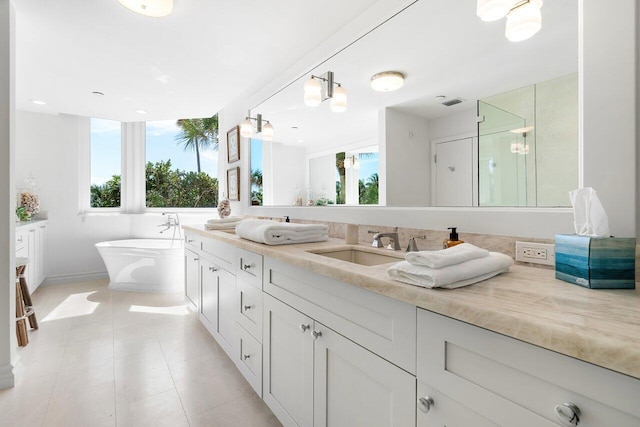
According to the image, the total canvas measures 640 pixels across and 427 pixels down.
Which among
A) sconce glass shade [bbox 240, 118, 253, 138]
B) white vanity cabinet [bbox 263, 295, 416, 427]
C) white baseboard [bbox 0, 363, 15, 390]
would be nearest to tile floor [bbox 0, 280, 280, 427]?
white baseboard [bbox 0, 363, 15, 390]

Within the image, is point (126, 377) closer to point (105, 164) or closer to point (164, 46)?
point (164, 46)

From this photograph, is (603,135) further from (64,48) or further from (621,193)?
(64,48)

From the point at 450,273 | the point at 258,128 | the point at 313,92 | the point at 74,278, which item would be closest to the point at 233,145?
the point at 258,128

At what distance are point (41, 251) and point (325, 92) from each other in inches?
173

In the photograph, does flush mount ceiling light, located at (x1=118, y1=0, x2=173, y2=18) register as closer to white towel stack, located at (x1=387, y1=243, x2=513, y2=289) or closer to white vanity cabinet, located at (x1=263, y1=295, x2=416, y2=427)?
white vanity cabinet, located at (x1=263, y1=295, x2=416, y2=427)

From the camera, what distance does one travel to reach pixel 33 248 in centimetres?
365

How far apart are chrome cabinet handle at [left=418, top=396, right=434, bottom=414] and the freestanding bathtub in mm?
3759

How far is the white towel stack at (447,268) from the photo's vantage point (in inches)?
31.9

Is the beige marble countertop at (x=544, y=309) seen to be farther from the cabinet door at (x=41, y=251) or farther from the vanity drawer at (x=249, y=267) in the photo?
the cabinet door at (x=41, y=251)

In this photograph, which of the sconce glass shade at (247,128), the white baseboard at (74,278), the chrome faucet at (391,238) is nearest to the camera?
the chrome faucet at (391,238)

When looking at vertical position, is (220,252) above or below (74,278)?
above

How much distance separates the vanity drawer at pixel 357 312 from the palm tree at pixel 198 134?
443 cm

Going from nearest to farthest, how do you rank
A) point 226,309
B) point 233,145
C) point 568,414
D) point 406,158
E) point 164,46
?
point 568,414, point 406,158, point 226,309, point 164,46, point 233,145

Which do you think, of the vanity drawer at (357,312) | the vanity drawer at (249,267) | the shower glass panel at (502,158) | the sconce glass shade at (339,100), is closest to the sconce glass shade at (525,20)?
the shower glass panel at (502,158)
